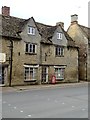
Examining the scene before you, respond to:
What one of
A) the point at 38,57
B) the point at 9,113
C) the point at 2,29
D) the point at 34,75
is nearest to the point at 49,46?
the point at 38,57

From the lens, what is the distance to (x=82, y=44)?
1610 inches

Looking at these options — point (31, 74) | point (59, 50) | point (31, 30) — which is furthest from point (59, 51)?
point (31, 74)

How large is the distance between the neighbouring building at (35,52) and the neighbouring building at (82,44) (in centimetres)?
326

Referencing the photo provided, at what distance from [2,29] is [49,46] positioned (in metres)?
6.90

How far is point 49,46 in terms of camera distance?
3312cm

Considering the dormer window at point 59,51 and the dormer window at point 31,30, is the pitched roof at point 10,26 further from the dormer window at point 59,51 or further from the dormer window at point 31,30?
the dormer window at point 59,51

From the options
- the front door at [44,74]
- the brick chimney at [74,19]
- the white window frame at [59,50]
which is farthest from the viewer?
the brick chimney at [74,19]

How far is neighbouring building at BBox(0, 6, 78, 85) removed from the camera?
28.7 meters

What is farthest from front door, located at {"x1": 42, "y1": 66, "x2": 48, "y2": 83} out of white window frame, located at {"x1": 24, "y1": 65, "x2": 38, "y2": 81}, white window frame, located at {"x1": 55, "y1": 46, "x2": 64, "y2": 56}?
white window frame, located at {"x1": 55, "y1": 46, "x2": 64, "y2": 56}

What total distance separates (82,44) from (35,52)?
11917mm

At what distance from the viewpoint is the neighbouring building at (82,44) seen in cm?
Answer: 4016

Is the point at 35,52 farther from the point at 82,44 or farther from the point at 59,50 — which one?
the point at 82,44

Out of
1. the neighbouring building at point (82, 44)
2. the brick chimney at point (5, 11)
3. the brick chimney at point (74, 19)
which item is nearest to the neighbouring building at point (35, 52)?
the brick chimney at point (5, 11)

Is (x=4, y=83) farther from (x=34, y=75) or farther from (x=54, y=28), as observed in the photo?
(x=54, y=28)
